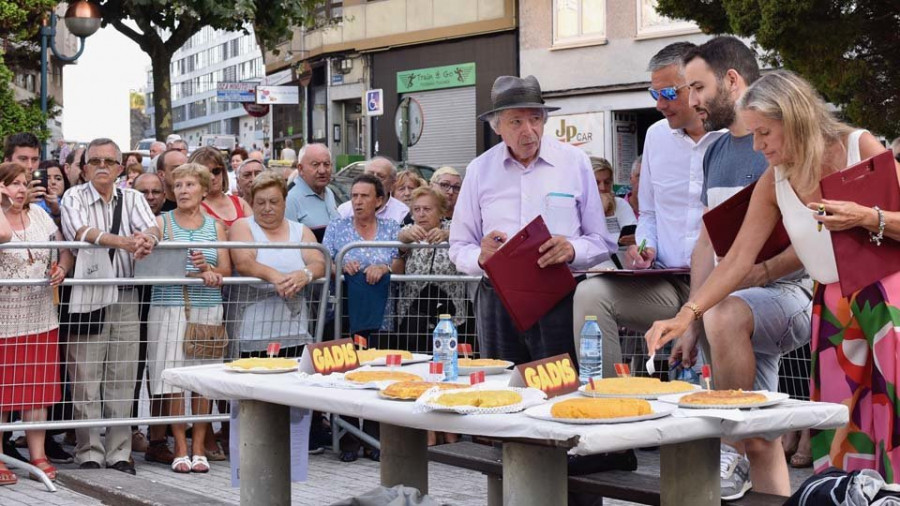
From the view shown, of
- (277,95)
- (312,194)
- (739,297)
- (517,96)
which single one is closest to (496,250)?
(517,96)

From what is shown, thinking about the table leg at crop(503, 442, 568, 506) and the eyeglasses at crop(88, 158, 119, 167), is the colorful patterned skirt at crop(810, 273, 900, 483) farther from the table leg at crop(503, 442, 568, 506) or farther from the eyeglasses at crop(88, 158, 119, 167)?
the eyeglasses at crop(88, 158, 119, 167)

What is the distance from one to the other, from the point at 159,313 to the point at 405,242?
5.50ft

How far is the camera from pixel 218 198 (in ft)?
30.2

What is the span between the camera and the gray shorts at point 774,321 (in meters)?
5.10

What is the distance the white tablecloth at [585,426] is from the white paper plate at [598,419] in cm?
2

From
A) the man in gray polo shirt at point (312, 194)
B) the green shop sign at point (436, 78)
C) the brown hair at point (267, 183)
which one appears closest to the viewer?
the brown hair at point (267, 183)

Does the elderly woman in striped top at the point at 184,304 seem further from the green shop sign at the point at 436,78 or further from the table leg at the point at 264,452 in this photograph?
the green shop sign at the point at 436,78

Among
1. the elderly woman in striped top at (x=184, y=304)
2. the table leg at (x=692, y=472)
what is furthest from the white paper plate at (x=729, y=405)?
the elderly woman in striped top at (x=184, y=304)

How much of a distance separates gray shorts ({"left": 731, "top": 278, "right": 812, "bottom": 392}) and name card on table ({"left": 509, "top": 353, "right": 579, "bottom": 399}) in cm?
95

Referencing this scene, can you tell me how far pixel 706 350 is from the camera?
Result: 5.59 metres

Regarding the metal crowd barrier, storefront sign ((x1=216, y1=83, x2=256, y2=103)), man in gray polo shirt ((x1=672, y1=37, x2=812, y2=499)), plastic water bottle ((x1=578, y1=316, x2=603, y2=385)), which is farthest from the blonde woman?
storefront sign ((x1=216, y1=83, x2=256, y2=103))

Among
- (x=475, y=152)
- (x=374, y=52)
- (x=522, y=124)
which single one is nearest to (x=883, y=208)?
(x=522, y=124)

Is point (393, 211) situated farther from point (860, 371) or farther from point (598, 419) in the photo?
point (598, 419)

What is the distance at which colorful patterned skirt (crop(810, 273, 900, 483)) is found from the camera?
4.68 meters
